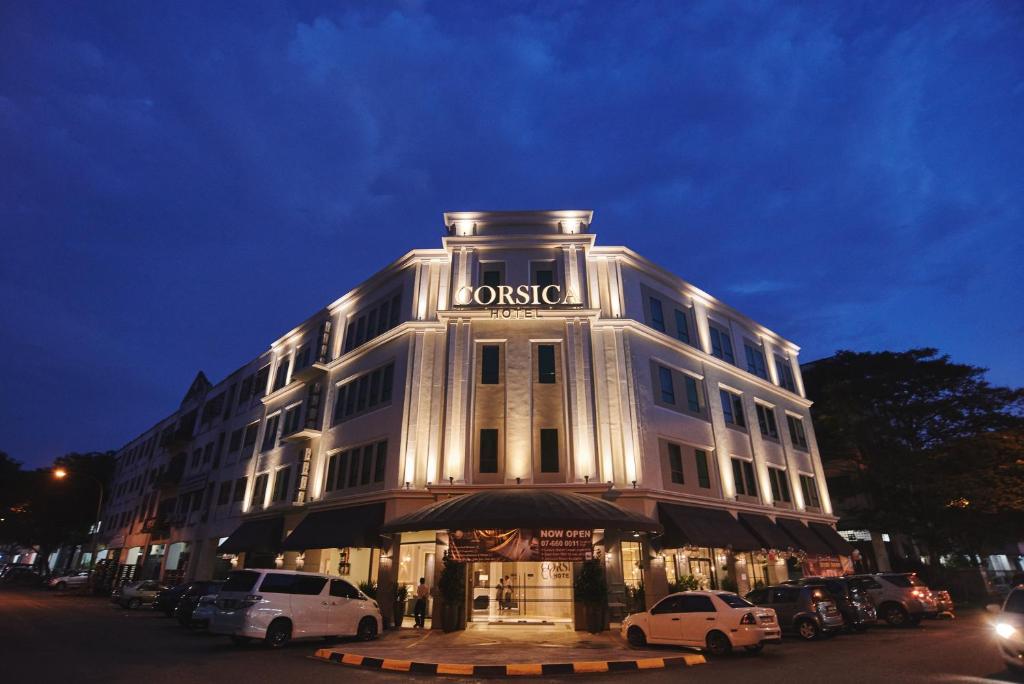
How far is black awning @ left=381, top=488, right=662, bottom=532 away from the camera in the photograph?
17672 mm

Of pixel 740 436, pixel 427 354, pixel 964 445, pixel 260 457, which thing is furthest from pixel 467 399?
pixel 964 445

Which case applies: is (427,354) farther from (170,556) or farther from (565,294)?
(170,556)

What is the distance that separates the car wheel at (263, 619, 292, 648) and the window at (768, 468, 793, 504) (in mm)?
25201

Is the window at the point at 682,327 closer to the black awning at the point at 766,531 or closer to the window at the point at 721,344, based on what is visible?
the window at the point at 721,344

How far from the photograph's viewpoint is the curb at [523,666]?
1162 cm

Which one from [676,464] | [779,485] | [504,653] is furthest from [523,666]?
[779,485]

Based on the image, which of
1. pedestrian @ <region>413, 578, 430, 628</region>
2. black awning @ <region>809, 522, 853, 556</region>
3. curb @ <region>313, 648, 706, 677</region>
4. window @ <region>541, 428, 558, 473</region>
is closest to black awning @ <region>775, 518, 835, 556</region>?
black awning @ <region>809, 522, 853, 556</region>

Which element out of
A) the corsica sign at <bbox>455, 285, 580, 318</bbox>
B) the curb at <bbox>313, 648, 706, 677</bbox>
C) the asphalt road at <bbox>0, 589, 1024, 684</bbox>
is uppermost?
the corsica sign at <bbox>455, 285, 580, 318</bbox>

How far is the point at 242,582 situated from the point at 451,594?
721 cm

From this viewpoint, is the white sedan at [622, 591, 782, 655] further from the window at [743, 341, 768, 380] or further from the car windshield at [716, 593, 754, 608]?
the window at [743, 341, 768, 380]

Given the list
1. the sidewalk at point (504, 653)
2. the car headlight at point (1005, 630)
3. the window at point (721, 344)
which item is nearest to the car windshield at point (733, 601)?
the sidewalk at point (504, 653)

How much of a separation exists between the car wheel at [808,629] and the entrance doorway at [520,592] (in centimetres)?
815

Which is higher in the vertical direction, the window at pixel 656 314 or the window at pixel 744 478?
the window at pixel 656 314

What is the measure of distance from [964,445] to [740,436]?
46.8 feet
